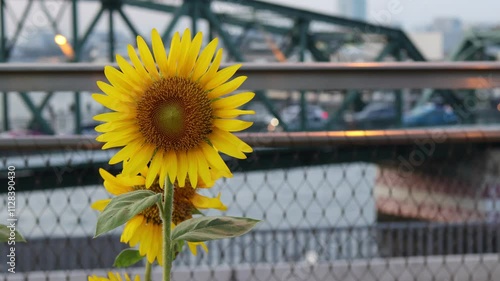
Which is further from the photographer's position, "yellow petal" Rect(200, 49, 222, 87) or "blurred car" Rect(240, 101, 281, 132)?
"blurred car" Rect(240, 101, 281, 132)

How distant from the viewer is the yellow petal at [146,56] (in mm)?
418

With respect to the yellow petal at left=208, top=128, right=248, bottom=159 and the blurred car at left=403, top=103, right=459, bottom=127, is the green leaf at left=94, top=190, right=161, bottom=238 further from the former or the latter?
the blurred car at left=403, top=103, right=459, bottom=127

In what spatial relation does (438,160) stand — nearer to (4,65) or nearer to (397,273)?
(397,273)

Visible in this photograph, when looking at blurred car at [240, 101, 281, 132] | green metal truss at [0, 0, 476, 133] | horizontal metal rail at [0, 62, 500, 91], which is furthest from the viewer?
green metal truss at [0, 0, 476, 133]

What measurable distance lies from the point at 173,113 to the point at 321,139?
5.50ft

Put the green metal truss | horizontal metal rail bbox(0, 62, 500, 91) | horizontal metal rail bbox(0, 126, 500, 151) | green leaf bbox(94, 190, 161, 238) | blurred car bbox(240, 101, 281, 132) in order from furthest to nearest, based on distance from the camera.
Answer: the green metal truss, blurred car bbox(240, 101, 281, 132), horizontal metal rail bbox(0, 126, 500, 151), horizontal metal rail bbox(0, 62, 500, 91), green leaf bbox(94, 190, 161, 238)

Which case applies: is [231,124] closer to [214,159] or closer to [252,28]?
[214,159]

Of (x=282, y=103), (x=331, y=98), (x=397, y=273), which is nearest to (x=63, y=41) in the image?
(x=282, y=103)

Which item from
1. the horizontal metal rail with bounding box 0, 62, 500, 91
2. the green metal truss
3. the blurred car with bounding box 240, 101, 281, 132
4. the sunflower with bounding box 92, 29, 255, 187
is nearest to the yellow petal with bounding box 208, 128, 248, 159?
the sunflower with bounding box 92, 29, 255, 187

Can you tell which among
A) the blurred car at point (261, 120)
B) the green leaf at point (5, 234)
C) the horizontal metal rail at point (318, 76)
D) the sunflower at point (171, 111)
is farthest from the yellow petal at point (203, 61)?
the blurred car at point (261, 120)

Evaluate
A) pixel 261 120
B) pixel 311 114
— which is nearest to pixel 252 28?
pixel 311 114

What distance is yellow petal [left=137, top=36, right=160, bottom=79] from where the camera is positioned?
42cm

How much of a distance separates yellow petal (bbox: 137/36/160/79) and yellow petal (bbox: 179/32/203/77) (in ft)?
0.04

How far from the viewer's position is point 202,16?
14.4 meters
